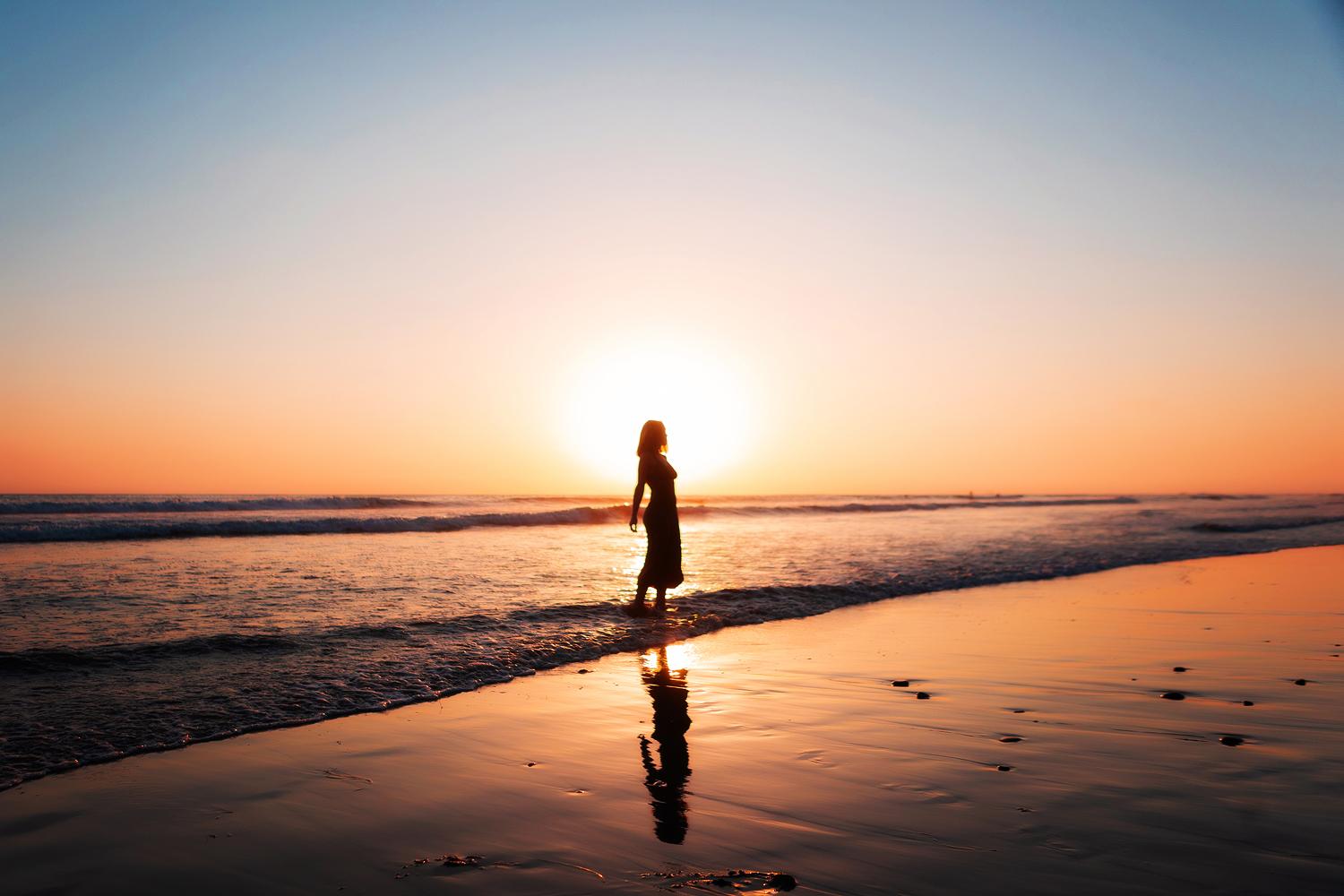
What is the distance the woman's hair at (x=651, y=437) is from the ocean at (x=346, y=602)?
220 cm

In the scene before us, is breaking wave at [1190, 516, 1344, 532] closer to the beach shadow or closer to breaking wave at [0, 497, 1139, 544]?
breaking wave at [0, 497, 1139, 544]

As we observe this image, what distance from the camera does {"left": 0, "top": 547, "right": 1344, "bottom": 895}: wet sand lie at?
8.75 feet

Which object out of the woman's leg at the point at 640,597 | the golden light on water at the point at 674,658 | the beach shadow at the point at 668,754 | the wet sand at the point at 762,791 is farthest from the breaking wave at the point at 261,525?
the wet sand at the point at 762,791

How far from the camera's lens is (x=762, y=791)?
3.47 meters

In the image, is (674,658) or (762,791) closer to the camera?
(762,791)

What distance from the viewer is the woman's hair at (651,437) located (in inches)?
379

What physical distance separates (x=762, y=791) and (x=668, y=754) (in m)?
0.77

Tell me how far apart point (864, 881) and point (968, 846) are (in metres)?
0.53

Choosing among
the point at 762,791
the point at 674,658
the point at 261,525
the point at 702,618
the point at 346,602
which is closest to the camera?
the point at 762,791

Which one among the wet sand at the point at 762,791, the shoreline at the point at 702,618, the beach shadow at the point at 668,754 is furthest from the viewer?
the shoreline at the point at 702,618

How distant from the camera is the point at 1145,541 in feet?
67.3

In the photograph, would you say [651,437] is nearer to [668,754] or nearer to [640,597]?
[640,597]

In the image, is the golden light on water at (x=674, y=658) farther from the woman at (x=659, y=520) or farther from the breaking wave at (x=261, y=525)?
the breaking wave at (x=261, y=525)

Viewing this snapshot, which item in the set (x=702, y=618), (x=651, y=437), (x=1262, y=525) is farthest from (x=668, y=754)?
(x=1262, y=525)
